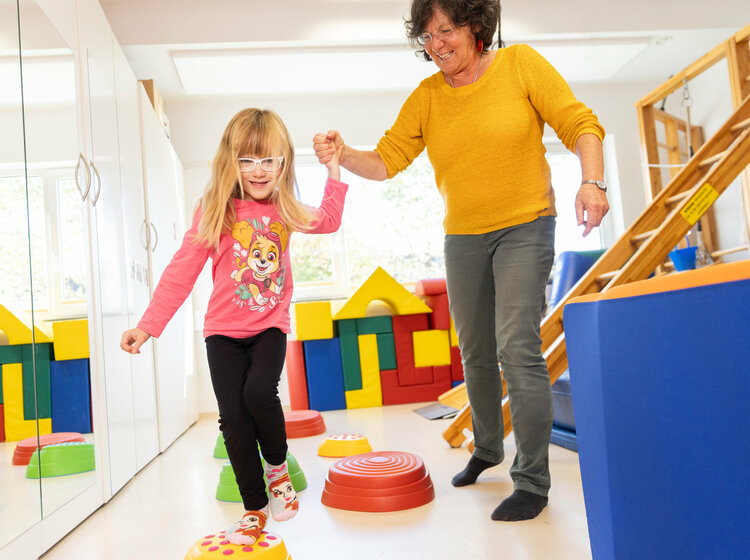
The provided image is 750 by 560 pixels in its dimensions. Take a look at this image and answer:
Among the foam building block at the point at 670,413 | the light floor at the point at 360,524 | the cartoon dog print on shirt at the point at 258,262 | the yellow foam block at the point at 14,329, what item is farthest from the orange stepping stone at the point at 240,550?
the foam building block at the point at 670,413

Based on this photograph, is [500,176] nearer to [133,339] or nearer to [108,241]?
[133,339]

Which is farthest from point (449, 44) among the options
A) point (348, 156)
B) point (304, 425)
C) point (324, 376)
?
point (324, 376)

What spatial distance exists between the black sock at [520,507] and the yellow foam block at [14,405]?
48.3 inches

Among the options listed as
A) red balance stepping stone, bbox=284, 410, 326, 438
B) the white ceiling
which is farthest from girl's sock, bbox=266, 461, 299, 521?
the white ceiling

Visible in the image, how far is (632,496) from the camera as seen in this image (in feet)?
2.48

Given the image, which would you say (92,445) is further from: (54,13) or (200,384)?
(200,384)

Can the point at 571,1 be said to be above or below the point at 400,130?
above

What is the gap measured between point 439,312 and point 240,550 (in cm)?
325

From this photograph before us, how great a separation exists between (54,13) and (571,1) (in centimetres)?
350

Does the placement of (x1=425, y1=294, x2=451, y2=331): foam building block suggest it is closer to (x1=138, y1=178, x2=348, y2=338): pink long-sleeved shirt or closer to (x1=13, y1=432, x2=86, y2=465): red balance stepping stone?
(x1=138, y1=178, x2=348, y2=338): pink long-sleeved shirt

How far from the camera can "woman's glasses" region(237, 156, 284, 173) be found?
1.72 metres

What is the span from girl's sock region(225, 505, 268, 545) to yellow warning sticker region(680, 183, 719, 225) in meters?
2.01

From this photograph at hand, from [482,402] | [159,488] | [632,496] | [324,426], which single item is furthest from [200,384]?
[632,496]

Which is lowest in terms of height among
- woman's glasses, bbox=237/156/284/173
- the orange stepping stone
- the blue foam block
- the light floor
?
the light floor
